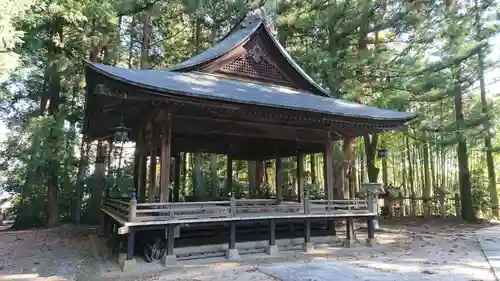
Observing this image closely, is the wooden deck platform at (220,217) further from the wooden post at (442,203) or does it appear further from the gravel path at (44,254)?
the wooden post at (442,203)

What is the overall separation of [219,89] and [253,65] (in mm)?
2886

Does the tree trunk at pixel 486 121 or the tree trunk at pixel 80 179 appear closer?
the tree trunk at pixel 486 121

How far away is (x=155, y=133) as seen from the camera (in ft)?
27.0

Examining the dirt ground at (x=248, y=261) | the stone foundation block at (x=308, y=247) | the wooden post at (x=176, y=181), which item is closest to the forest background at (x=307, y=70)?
the wooden post at (x=176, y=181)

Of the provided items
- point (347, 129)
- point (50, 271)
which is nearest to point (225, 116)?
point (347, 129)

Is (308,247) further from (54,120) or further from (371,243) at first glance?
(54,120)

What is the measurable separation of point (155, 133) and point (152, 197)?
1.61 m

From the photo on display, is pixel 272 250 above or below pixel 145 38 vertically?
below

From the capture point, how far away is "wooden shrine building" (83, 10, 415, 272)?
22.7 ft

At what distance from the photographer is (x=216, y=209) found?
7.63 meters

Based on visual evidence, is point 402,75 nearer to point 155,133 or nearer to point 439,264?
point 439,264

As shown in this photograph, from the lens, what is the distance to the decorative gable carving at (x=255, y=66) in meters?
10.2

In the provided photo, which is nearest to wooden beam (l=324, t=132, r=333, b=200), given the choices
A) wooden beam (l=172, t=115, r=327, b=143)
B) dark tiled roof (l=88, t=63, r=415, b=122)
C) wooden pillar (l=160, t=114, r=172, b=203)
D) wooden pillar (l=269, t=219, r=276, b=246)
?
wooden beam (l=172, t=115, r=327, b=143)

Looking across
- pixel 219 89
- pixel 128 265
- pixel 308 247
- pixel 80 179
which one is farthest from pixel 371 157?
pixel 80 179
